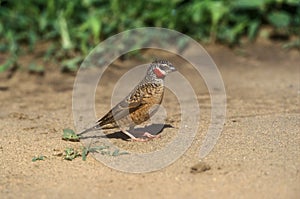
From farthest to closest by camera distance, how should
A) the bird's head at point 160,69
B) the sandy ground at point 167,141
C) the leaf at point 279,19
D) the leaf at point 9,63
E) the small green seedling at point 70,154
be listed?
the leaf at point 279,19
the leaf at point 9,63
the bird's head at point 160,69
the small green seedling at point 70,154
the sandy ground at point 167,141

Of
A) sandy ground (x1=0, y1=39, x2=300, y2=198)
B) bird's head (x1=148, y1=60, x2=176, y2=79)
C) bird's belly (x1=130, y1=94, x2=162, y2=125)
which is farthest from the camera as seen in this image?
bird's head (x1=148, y1=60, x2=176, y2=79)

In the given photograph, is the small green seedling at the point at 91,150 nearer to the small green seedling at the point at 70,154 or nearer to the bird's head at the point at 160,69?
the small green seedling at the point at 70,154

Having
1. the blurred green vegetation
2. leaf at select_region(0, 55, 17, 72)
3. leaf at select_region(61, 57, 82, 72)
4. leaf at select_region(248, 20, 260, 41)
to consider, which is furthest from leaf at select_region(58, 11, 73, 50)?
leaf at select_region(248, 20, 260, 41)

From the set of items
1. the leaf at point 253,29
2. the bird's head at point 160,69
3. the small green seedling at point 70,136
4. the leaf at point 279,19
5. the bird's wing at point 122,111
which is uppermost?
the leaf at point 279,19

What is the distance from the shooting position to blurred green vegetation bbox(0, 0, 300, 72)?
28.7ft

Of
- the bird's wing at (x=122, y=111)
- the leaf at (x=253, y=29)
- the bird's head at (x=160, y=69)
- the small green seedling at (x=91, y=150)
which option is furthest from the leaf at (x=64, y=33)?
the small green seedling at (x=91, y=150)

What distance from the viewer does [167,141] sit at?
18.2 feet

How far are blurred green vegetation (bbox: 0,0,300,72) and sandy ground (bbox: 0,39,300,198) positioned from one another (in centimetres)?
95

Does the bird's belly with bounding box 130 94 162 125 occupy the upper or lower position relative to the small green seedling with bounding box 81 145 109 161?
upper

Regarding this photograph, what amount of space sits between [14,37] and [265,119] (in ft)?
13.8

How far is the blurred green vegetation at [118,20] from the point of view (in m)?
8.76

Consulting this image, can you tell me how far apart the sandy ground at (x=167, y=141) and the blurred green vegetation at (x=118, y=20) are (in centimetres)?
95

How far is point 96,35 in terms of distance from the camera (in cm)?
859

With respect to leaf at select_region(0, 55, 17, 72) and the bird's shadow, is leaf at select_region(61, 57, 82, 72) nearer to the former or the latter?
leaf at select_region(0, 55, 17, 72)
